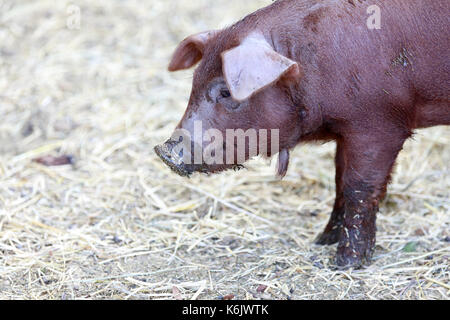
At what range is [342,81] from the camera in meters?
3.38

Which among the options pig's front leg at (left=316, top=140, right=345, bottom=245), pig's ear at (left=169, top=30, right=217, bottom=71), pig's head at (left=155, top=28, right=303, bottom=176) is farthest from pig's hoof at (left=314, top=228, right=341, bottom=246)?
pig's ear at (left=169, top=30, right=217, bottom=71)

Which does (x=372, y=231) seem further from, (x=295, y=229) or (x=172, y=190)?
(x=172, y=190)

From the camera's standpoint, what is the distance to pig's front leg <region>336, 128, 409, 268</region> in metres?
3.48

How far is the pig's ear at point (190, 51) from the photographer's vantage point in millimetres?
3766

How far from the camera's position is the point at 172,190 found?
187 inches

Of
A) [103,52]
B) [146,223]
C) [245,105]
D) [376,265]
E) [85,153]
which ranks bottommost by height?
[376,265]

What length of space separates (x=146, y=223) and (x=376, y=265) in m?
1.44

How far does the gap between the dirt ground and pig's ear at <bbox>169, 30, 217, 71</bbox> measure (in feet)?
3.27

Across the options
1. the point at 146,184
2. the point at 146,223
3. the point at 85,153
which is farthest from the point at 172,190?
the point at 85,153

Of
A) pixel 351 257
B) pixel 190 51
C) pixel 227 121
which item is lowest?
pixel 351 257

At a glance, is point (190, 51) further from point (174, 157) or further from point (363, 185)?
point (363, 185)

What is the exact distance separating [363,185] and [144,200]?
5.28 feet

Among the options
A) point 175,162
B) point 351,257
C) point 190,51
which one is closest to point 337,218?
point 351,257
